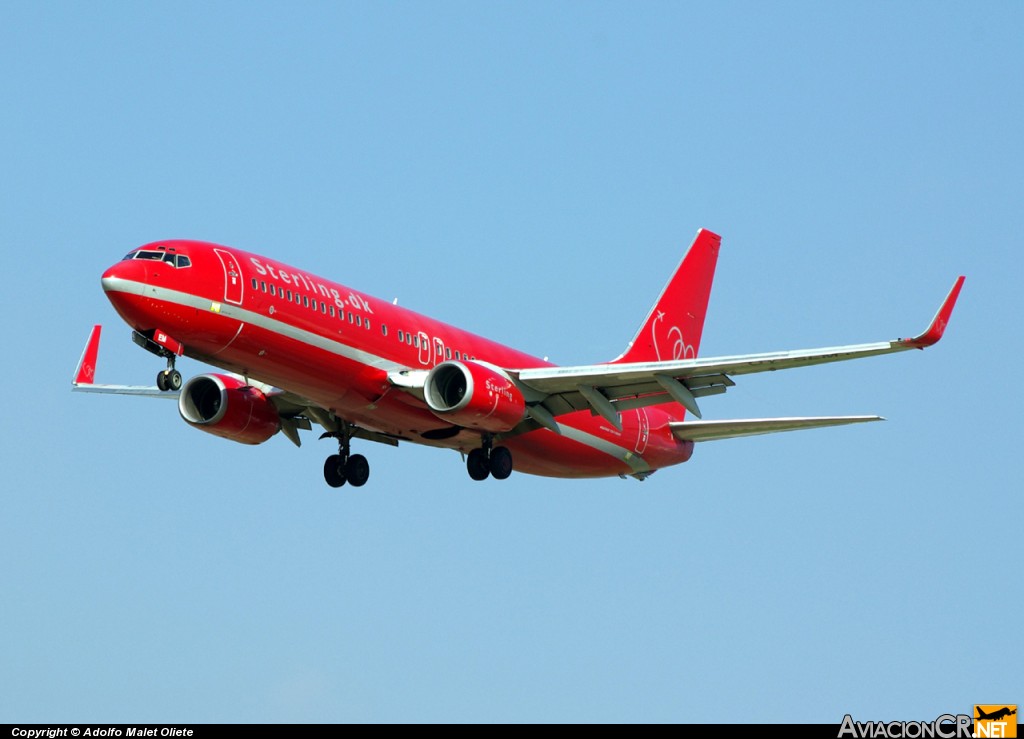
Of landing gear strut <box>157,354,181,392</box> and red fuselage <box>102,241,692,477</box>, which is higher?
red fuselage <box>102,241,692,477</box>

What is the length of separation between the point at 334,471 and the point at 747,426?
38.4 feet

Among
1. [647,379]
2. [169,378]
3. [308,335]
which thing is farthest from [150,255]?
[647,379]

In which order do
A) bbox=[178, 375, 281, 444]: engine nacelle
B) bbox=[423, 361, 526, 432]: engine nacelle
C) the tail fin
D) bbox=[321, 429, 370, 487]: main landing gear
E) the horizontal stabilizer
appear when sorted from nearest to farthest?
bbox=[423, 361, 526, 432]: engine nacelle → the horizontal stabilizer → bbox=[178, 375, 281, 444]: engine nacelle → bbox=[321, 429, 370, 487]: main landing gear → the tail fin

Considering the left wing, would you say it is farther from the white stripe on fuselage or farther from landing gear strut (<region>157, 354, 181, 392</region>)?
landing gear strut (<region>157, 354, 181, 392</region>)

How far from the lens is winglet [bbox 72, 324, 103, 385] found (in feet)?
169

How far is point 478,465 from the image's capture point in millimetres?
45344

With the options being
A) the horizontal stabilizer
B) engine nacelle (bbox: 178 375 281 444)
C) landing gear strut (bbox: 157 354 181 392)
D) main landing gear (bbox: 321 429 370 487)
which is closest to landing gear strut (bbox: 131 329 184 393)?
landing gear strut (bbox: 157 354 181 392)

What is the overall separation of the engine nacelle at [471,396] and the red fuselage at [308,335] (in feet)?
2.22

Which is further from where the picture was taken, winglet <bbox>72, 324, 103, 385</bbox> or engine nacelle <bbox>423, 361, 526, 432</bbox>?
winglet <bbox>72, 324, 103, 385</bbox>

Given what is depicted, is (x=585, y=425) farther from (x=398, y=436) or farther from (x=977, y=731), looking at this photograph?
(x=977, y=731)

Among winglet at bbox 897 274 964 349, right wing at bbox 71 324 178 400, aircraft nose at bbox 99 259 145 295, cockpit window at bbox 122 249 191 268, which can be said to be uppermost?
right wing at bbox 71 324 178 400

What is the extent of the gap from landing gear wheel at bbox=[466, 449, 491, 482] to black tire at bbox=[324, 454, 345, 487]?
3866 millimetres

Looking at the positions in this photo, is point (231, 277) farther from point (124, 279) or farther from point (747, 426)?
point (747, 426)

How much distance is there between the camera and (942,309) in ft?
122
